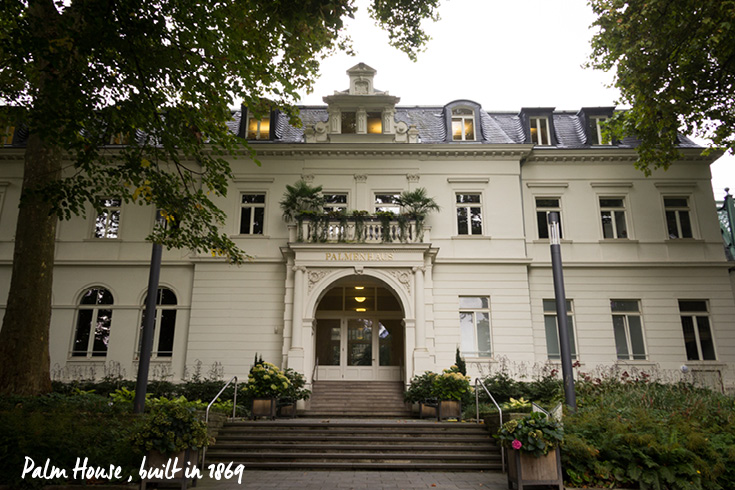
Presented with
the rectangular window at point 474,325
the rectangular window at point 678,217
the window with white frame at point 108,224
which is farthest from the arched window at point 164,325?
the rectangular window at point 678,217

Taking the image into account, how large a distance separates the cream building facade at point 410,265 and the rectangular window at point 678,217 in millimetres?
64

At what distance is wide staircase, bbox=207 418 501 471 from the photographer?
956 centimetres

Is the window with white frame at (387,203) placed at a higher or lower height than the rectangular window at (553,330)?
higher

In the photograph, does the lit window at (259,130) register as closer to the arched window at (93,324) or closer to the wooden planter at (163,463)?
the arched window at (93,324)

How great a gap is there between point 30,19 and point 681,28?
48.0 ft

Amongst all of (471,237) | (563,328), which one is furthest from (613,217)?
(563,328)

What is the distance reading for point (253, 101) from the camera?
10.4 metres

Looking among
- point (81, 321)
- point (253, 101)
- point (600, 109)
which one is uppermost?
point (600, 109)

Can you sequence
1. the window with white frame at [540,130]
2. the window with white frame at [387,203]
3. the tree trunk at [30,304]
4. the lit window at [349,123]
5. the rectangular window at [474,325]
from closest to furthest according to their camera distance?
the tree trunk at [30,304]
the rectangular window at [474,325]
the window with white frame at [387,203]
the lit window at [349,123]
the window with white frame at [540,130]

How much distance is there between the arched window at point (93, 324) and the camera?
18.0 metres

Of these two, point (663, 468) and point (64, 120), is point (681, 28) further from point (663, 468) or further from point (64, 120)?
point (64, 120)

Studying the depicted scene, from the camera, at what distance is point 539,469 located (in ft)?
24.0

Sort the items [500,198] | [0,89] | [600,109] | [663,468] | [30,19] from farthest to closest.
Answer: [600,109] < [500,198] < [0,89] < [30,19] < [663,468]

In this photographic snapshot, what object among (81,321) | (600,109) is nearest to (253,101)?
(81,321)
